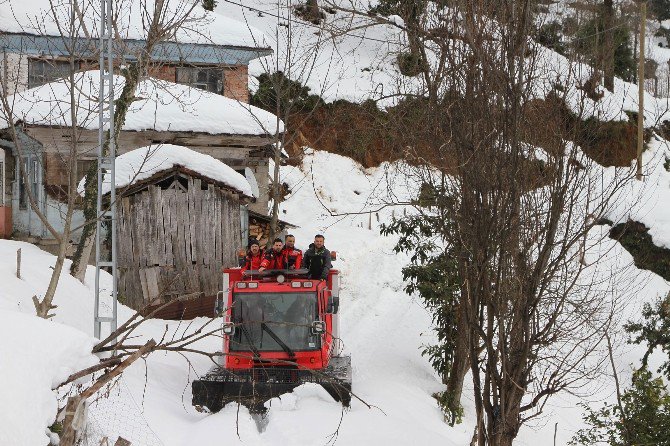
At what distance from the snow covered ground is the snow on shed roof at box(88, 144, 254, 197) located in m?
2.47

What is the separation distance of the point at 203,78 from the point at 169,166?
8.26 m

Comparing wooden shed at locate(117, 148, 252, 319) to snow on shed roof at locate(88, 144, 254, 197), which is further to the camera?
wooden shed at locate(117, 148, 252, 319)

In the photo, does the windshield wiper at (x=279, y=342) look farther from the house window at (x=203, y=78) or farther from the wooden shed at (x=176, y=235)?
the house window at (x=203, y=78)

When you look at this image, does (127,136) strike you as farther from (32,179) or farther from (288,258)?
(288,258)

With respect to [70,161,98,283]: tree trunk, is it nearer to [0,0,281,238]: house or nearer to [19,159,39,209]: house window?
[0,0,281,238]: house

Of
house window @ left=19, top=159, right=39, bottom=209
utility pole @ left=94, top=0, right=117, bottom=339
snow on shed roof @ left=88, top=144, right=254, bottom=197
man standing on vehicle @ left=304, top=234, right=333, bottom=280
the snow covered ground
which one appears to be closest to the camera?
the snow covered ground

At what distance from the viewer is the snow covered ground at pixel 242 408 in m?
4.70

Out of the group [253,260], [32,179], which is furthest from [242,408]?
[32,179]

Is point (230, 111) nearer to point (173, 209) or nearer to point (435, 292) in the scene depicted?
point (173, 209)

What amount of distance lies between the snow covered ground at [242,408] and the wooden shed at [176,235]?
3.07ft

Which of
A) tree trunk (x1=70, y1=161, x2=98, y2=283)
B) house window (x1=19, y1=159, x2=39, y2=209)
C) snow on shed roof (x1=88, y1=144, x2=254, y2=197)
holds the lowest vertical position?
tree trunk (x1=70, y1=161, x2=98, y2=283)

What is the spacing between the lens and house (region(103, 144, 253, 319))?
20.8 m

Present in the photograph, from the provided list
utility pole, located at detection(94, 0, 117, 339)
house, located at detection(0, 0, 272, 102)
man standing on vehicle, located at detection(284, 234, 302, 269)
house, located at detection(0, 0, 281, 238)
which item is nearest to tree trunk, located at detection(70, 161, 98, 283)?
house, located at detection(0, 0, 281, 238)

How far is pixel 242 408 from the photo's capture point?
1236 centimetres
